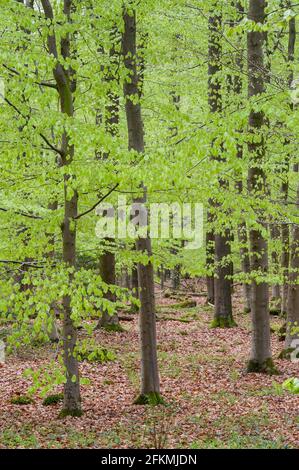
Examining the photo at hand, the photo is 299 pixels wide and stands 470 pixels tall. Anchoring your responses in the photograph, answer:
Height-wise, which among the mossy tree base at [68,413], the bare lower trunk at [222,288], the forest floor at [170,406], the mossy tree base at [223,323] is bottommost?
the forest floor at [170,406]

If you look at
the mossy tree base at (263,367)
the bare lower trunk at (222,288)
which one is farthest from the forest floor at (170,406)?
the bare lower trunk at (222,288)

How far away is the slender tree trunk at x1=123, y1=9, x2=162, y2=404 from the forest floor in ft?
1.76

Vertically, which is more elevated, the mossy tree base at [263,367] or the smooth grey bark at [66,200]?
the smooth grey bark at [66,200]

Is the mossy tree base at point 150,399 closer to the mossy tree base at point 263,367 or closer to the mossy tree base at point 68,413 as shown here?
the mossy tree base at point 68,413

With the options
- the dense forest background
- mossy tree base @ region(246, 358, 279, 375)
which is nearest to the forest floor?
the dense forest background

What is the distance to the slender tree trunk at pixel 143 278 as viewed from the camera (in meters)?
10.9

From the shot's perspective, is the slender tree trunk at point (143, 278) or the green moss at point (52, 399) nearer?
the slender tree trunk at point (143, 278)

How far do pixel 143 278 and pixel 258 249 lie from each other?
3776mm

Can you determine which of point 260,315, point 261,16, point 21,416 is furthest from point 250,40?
point 21,416

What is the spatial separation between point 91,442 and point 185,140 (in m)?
5.28

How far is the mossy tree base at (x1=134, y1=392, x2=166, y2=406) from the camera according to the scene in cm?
1130

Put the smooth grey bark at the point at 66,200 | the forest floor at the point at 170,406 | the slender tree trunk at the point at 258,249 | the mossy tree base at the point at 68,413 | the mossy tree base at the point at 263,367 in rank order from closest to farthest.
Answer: the forest floor at the point at 170,406, the smooth grey bark at the point at 66,200, the mossy tree base at the point at 68,413, the slender tree trunk at the point at 258,249, the mossy tree base at the point at 263,367
